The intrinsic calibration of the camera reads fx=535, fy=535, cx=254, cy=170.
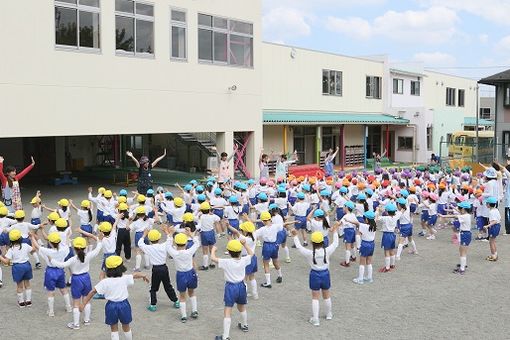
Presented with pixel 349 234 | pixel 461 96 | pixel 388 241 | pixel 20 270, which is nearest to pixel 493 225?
pixel 388 241

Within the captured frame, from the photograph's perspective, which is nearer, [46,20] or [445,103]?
[46,20]

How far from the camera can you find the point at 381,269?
11.0 meters

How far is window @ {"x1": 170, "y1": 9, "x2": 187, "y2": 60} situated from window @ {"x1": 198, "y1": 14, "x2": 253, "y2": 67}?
0.78m

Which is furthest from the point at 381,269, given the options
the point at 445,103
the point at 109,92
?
the point at 445,103

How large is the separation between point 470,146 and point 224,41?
17.1 metres

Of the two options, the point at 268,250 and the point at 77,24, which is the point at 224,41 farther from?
the point at 268,250

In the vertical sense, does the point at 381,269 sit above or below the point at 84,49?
below

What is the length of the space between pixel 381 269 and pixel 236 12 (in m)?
15.7

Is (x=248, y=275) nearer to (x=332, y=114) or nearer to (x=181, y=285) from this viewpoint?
(x=181, y=285)

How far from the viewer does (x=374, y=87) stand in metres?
35.7

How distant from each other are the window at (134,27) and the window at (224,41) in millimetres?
2445

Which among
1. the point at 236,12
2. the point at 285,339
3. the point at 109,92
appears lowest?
the point at 285,339

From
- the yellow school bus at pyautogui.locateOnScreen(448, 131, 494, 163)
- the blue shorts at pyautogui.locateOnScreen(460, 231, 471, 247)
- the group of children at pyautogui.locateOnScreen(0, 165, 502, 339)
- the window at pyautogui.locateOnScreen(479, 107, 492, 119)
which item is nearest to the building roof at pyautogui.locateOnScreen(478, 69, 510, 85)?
the yellow school bus at pyautogui.locateOnScreen(448, 131, 494, 163)

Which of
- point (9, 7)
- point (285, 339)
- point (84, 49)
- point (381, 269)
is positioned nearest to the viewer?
point (285, 339)
